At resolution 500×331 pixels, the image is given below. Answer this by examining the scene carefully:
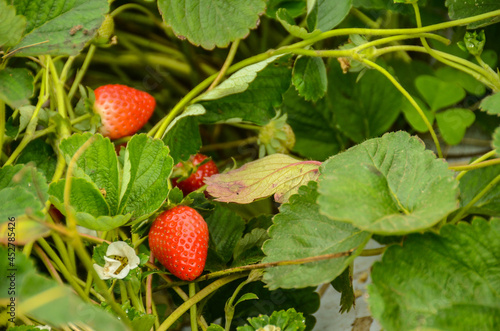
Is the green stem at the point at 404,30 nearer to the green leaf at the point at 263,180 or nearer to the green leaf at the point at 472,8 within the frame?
the green leaf at the point at 472,8

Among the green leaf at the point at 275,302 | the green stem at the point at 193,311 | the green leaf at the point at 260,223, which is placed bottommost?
the green leaf at the point at 275,302

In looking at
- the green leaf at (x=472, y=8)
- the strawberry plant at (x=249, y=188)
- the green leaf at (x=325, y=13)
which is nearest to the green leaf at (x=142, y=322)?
the strawberry plant at (x=249, y=188)

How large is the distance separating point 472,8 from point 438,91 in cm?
20

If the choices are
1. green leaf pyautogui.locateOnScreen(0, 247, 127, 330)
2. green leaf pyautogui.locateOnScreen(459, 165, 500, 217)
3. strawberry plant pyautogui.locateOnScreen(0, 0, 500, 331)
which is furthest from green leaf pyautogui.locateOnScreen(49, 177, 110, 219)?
green leaf pyautogui.locateOnScreen(459, 165, 500, 217)

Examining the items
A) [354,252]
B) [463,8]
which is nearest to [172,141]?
[354,252]

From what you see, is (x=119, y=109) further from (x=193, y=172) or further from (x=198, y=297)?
(x=198, y=297)

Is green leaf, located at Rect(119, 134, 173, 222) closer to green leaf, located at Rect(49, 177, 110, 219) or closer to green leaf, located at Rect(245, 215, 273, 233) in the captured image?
green leaf, located at Rect(49, 177, 110, 219)

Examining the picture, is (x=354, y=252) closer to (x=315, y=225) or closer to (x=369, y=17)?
(x=315, y=225)

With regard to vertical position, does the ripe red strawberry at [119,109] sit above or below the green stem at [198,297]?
above

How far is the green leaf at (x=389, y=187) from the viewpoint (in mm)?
447

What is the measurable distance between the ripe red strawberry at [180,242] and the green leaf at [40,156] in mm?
181

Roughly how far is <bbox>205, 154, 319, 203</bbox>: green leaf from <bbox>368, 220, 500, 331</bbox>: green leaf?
0.18 m

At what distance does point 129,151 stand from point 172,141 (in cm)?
12

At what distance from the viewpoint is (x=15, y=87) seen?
0.58 m
